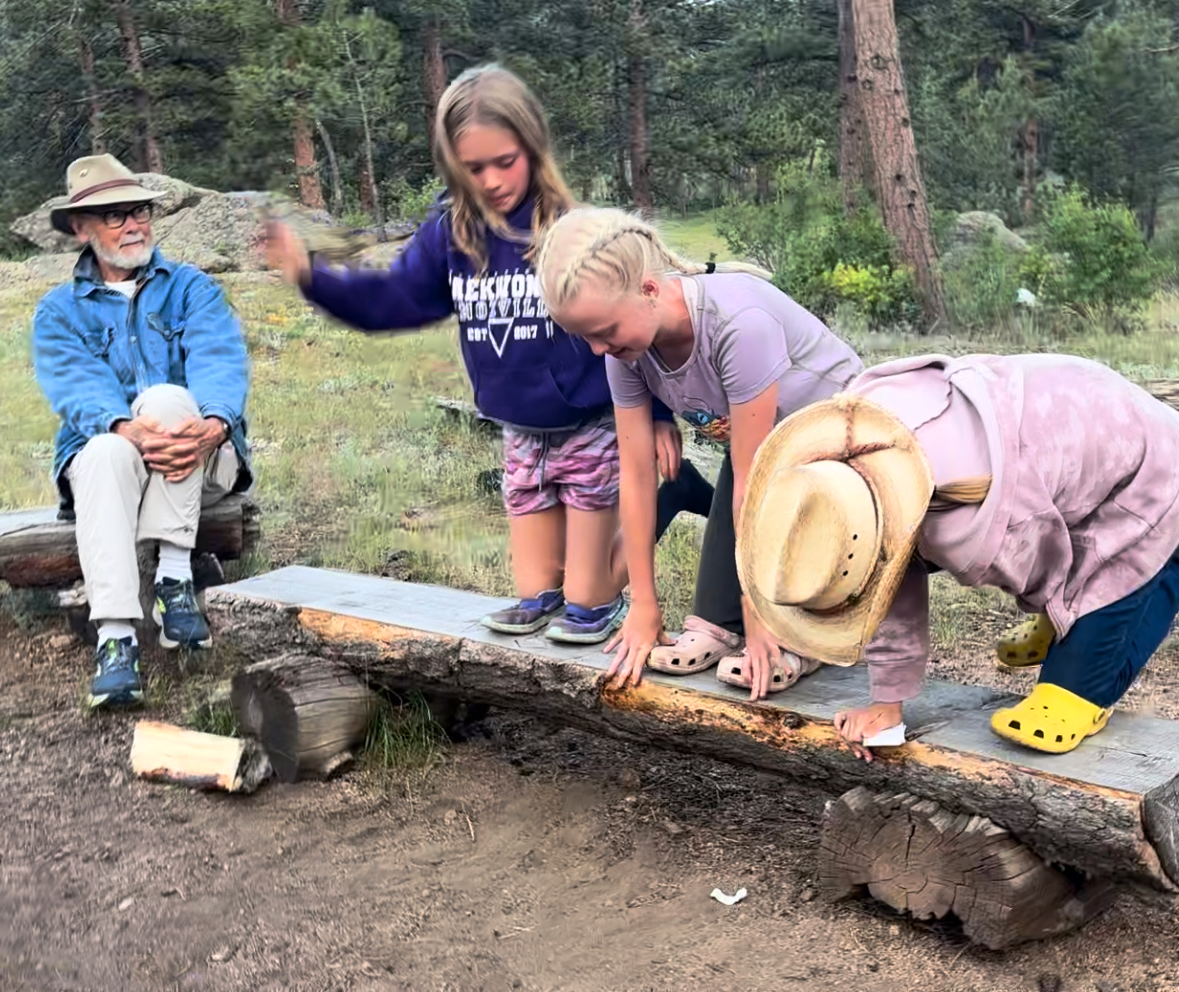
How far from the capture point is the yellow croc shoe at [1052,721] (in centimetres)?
229

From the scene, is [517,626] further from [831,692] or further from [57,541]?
[57,541]

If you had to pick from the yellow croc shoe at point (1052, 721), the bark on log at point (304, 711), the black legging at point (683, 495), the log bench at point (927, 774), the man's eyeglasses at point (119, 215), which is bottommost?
the bark on log at point (304, 711)

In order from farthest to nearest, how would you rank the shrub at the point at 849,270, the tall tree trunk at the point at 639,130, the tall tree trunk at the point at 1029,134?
the tall tree trunk at the point at 1029,134 → the tall tree trunk at the point at 639,130 → the shrub at the point at 849,270

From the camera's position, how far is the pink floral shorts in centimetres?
325

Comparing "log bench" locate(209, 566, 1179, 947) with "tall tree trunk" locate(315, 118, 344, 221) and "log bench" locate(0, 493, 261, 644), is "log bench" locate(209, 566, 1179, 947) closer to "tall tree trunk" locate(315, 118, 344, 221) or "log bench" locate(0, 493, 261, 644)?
"log bench" locate(0, 493, 261, 644)

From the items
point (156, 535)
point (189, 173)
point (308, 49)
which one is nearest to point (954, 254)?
point (308, 49)

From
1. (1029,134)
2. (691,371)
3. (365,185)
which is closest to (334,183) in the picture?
(365,185)

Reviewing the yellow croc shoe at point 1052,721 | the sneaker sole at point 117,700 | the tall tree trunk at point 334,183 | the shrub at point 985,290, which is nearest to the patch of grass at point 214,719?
the sneaker sole at point 117,700

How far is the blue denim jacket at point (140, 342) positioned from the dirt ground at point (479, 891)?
46.9 inches

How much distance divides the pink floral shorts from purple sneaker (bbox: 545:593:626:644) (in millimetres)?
269

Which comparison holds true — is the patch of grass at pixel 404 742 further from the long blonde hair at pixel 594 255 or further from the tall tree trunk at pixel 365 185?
the tall tree trunk at pixel 365 185

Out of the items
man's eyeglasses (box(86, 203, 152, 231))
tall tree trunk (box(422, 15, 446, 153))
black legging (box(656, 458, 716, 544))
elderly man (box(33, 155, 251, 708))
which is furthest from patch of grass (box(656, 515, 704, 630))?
tall tree trunk (box(422, 15, 446, 153))

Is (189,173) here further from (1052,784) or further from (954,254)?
(1052,784)

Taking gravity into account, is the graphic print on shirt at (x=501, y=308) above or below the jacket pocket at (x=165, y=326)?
above
